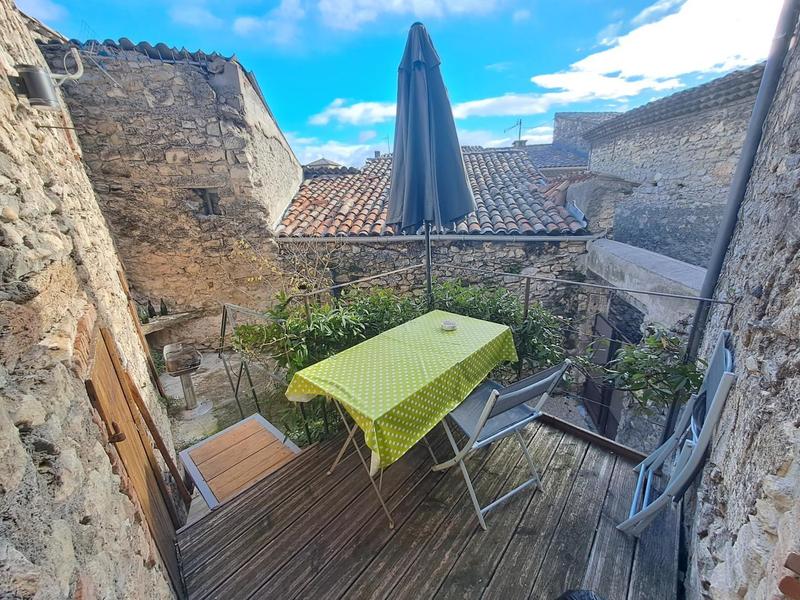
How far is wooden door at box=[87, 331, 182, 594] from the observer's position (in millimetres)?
1630

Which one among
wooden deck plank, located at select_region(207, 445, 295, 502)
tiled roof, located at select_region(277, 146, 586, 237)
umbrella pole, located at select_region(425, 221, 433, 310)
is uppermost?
tiled roof, located at select_region(277, 146, 586, 237)

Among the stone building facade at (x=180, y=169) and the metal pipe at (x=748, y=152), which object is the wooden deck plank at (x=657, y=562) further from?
the stone building facade at (x=180, y=169)

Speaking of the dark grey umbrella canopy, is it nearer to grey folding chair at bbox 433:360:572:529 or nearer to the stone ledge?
grey folding chair at bbox 433:360:572:529

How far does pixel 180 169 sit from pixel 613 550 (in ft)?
23.5

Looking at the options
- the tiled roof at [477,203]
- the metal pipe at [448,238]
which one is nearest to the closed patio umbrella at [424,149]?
the tiled roof at [477,203]

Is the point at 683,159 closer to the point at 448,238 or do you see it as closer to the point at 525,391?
the point at 448,238

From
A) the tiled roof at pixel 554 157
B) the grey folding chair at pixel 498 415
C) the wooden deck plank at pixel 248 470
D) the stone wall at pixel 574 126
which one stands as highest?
the stone wall at pixel 574 126

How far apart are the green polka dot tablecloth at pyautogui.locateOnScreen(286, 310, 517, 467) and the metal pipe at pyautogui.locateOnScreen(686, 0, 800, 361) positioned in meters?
1.55

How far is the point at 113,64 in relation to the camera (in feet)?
15.7

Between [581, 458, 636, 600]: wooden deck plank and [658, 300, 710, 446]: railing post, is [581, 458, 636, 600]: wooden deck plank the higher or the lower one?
the lower one

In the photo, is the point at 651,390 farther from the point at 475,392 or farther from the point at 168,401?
the point at 168,401

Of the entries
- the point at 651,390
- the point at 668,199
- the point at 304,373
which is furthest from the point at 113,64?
the point at 668,199

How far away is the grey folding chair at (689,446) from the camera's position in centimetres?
158

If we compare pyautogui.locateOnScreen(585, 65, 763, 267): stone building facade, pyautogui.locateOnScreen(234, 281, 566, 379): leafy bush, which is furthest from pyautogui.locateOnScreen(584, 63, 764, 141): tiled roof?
pyautogui.locateOnScreen(234, 281, 566, 379): leafy bush
